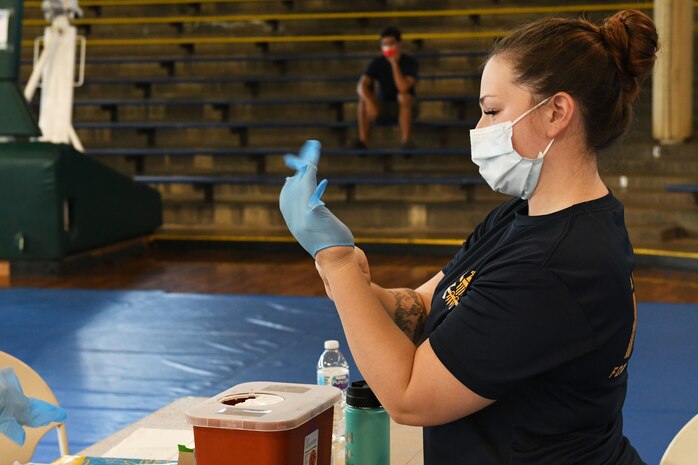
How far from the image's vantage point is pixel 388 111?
883cm

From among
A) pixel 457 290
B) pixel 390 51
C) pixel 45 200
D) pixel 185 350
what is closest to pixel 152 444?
pixel 457 290

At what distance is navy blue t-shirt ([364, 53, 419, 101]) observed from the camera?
28.2ft

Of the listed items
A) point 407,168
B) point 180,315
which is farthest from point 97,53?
point 180,315

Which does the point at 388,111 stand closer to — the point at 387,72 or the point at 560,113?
the point at 387,72

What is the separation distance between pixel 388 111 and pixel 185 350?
4496mm

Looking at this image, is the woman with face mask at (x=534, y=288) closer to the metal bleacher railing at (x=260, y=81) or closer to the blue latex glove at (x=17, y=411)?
the blue latex glove at (x=17, y=411)

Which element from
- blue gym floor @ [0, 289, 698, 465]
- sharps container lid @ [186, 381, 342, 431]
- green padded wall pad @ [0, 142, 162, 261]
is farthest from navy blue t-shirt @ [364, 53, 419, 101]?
sharps container lid @ [186, 381, 342, 431]

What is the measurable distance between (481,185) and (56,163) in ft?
11.9

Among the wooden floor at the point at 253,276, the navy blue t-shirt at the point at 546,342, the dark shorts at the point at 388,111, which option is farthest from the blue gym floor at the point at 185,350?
the dark shorts at the point at 388,111

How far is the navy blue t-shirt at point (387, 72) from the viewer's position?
28.2 feet

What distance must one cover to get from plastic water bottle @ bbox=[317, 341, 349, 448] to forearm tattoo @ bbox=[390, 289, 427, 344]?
0.69 ft

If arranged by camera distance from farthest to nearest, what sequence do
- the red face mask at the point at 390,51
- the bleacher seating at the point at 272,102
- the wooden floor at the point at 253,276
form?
the bleacher seating at the point at 272,102, the red face mask at the point at 390,51, the wooden floor at the point at 253,276

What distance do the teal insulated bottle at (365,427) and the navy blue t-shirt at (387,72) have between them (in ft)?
23.6

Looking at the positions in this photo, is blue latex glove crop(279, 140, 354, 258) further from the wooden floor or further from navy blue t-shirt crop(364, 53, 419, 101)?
navy blue t-shirt crop(364, 53, 419, 101)
